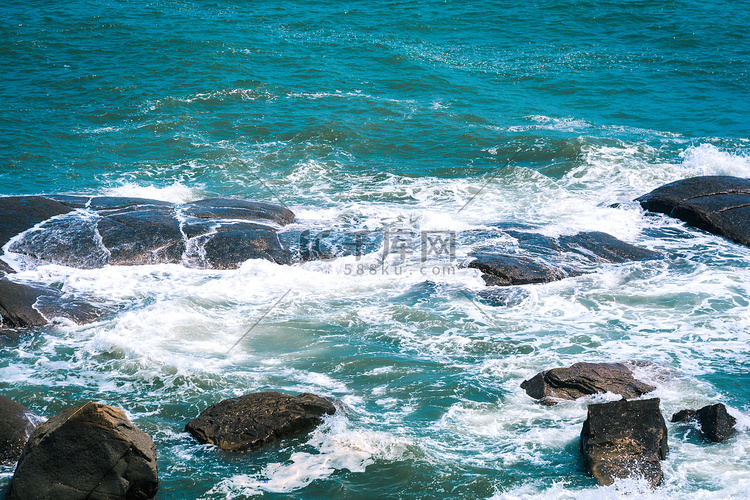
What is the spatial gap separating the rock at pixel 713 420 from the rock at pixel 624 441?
570 mm

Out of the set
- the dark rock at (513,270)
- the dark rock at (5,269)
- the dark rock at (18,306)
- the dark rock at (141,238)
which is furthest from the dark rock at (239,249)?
the dark rock at (513,270)

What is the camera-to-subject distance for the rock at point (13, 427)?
226 inches

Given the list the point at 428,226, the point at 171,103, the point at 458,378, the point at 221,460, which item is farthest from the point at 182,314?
the point at 171,103

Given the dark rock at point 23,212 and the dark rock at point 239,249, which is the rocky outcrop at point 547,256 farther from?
the dark rock at point 23,212

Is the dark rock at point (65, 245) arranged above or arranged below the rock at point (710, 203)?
below

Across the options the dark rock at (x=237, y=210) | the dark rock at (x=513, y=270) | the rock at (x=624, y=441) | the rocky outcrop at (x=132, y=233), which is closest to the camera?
the rock at (x=624, y=441)

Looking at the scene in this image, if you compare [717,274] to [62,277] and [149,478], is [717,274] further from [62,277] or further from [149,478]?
[62,277]

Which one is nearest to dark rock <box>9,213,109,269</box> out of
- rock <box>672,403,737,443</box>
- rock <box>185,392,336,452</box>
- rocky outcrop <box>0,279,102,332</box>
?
rocky outcrop <box>0,279,102,332</box>

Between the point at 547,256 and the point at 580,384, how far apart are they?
4.01 meters

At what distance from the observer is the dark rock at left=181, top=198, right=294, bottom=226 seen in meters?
11.7

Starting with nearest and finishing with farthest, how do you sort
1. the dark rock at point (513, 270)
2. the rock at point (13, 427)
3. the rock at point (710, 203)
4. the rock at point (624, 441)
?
the rock at point (624, 441), the rock at point (13, 427), the dark rock at point (513, 270), the rock at point (710, 203)

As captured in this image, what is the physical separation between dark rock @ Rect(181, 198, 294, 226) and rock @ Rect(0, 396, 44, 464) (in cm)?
576

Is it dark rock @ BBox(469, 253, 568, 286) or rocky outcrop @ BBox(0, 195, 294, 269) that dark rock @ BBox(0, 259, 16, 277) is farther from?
dark rock @ BBox(469, 253, 568, 286)

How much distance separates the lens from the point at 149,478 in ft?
17.4
